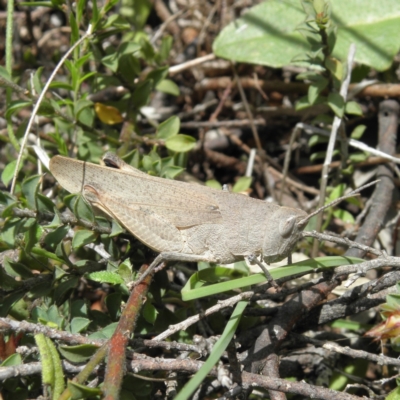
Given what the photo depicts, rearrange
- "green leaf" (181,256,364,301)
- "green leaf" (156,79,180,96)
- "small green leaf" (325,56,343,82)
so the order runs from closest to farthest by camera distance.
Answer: "green leaf" (181,256,364,301), "small green leaf" (325,56,343,82), "green leaf" (156,79,180,96)

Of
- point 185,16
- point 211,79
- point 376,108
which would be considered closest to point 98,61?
point 211,79

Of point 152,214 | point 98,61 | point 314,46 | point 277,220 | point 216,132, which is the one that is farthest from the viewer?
point 216,132

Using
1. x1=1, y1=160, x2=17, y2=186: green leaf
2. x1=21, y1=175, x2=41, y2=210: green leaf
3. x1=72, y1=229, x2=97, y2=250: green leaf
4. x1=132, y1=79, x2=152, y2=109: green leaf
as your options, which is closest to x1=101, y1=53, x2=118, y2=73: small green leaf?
x1=132, y1=79, x2=152, y2=109: green leaf

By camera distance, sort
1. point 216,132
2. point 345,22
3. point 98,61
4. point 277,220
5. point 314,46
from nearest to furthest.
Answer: point 277,220
point 314,46
point 98,61
point 345,22
point 216,132

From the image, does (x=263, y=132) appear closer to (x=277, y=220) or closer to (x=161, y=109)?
(x=161, y=109)

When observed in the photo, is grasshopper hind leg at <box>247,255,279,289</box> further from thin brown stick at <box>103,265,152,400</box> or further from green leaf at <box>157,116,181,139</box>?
green leaf at <box>157,116,181,139</box>
